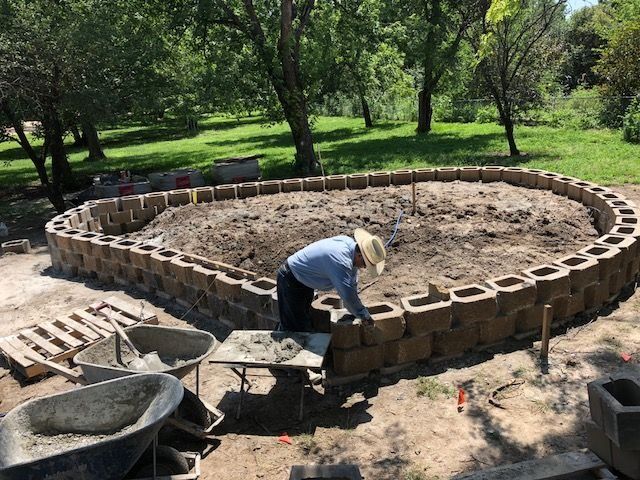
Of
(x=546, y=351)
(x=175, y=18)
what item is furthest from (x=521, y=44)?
(x=546, y=351)

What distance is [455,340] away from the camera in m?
5.00

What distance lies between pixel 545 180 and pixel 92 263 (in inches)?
299

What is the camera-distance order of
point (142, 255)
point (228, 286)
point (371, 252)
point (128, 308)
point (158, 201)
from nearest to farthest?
1. point (371, 252)
2. point (228, 286)
3. point (128, 308)
4. point (142, 255)
5. point (158, 201)

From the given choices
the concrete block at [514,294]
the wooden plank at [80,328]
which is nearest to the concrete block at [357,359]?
the concrete block at [514,294]

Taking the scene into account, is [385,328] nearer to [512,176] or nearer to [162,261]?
[162,261]

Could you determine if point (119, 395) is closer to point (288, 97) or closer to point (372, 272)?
point (372, 272)

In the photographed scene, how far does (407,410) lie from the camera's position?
4.34 m

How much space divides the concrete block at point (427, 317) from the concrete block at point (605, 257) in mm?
1870

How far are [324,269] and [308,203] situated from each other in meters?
5.05

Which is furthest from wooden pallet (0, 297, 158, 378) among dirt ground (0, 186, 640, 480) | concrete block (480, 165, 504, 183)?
concrete block (480, 165, 504, 183)

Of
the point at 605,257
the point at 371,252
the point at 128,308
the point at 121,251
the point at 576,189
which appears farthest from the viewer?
the point at 576,189

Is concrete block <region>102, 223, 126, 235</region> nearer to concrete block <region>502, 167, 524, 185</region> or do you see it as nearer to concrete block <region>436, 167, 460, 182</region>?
concrete block <region>436, 167, 460, 182</region>

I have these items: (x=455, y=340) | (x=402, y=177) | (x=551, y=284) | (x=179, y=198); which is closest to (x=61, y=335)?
(x=455, y=340)

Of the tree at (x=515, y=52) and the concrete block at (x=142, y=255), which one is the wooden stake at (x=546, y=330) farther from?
the tree at (x=515, y=52)
